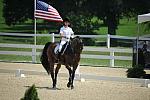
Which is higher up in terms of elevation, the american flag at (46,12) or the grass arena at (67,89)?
the american flag at (46,12)

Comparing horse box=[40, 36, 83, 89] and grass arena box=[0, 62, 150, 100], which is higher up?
horse box=[40, 36, 83, 89]

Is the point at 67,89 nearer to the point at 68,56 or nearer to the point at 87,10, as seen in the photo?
the point at 68,56

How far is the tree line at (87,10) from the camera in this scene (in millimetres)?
51438

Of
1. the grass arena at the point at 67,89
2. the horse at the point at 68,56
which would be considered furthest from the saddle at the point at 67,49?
the grass arena at the point at 67,89

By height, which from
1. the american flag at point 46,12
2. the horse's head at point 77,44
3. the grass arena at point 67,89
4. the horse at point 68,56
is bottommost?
the grass arena at point 67,89

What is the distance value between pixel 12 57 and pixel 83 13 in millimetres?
27209

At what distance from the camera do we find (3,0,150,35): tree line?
169 ft

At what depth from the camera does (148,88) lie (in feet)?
52.3

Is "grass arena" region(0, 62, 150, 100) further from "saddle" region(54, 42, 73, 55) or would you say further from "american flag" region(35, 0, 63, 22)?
"american flag" region(35, 0, 63, 22)

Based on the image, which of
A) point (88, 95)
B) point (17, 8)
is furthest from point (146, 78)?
point (17, 8)

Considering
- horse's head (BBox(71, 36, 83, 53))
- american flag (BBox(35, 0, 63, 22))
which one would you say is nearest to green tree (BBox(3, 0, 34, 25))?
american flag (BBox(35, 0, 63, 22))

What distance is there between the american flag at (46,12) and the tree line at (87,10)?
2735cm

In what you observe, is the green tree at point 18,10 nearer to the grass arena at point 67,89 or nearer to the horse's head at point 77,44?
the grass arena at point 67,89

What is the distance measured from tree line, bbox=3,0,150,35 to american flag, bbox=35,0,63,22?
1077 inches
